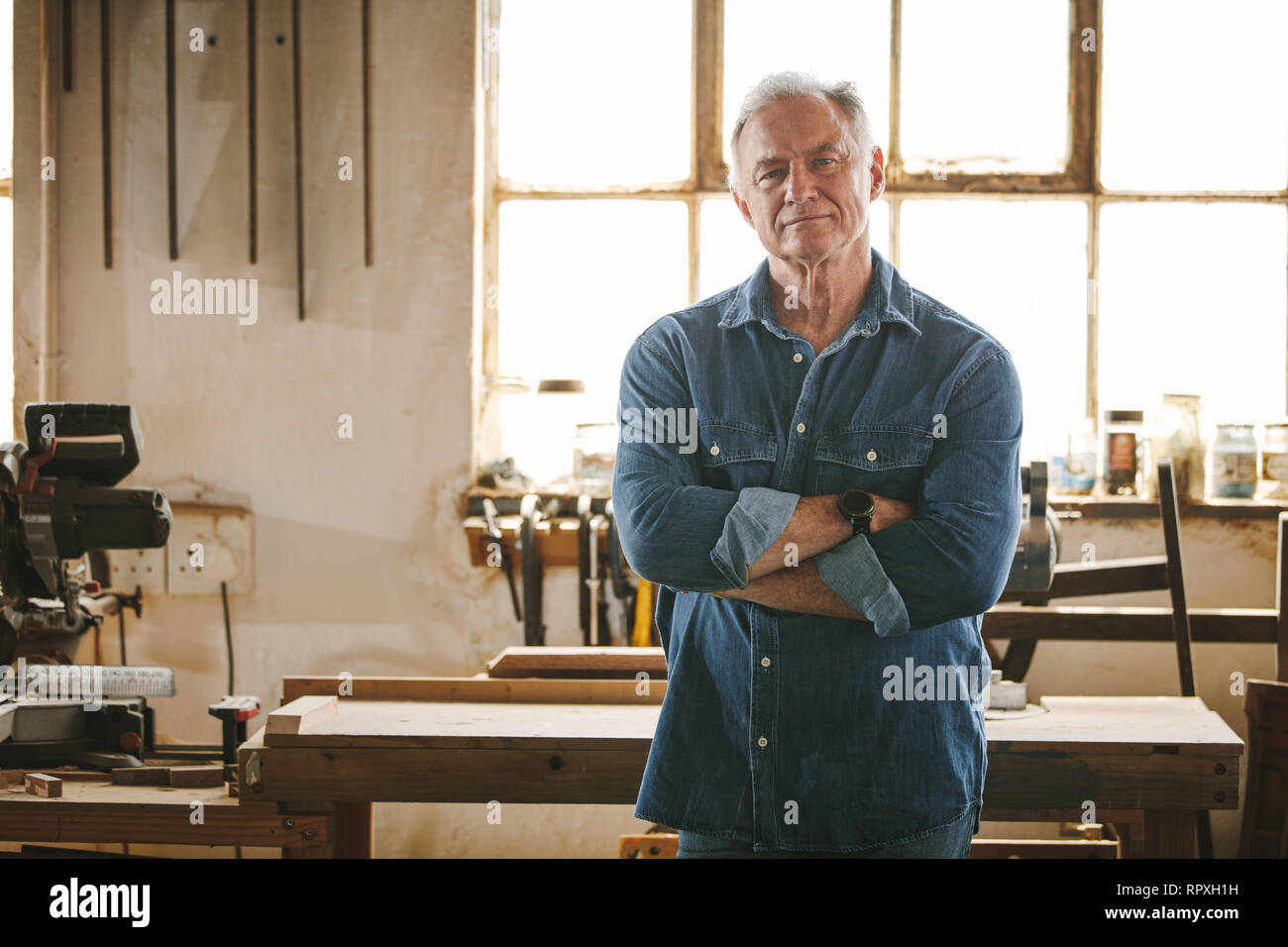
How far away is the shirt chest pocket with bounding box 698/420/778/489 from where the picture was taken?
4.37ft

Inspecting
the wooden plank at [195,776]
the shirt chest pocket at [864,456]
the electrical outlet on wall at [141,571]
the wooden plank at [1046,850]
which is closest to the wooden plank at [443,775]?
the wooden plank at [195,776]

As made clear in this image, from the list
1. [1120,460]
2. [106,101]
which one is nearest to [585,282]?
[106,101]

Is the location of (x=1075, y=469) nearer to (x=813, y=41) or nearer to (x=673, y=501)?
(x=813, y=41)

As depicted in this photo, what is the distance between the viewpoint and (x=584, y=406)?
120 inches

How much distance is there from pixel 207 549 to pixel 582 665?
1.25 metres

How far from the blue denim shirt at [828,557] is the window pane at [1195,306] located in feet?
6.16

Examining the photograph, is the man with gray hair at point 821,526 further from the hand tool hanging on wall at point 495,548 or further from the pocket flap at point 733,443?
the hand tool hanging on wall at point 495,548

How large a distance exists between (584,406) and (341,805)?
1.46 meters

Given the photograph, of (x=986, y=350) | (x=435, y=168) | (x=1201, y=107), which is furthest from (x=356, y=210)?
(x=1201, y=107)

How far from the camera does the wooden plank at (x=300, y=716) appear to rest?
1743 millimetres

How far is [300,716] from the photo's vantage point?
175 cm

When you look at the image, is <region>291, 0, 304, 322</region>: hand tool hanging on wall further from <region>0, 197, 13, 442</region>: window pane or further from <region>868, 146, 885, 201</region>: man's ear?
<region>868, 146, 885, 201</region>: man's ear

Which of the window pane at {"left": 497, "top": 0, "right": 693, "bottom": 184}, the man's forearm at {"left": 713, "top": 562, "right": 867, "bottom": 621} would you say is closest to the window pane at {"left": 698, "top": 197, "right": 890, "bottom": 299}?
the window pane at {"left": 497, "top": 0, "right": 693, "bottom": 184}

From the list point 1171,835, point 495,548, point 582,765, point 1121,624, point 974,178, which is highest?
point 974,178
